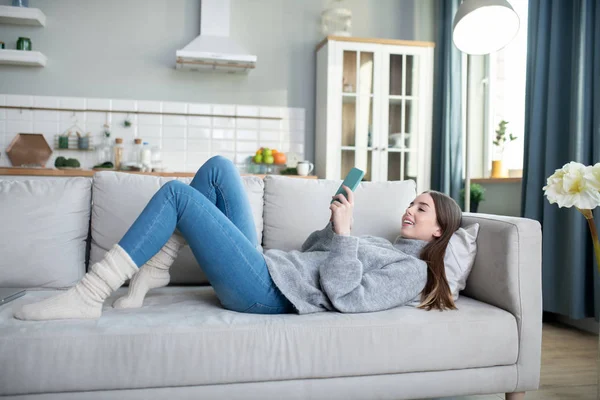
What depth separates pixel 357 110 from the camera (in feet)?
14.7

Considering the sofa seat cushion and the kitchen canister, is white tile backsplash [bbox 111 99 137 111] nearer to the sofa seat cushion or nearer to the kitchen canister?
the kitchen canister

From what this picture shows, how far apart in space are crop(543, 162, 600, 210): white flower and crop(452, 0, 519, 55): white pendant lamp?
1.40 metres

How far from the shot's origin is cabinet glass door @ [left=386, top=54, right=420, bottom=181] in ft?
14.8

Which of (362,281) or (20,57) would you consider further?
(20,57)

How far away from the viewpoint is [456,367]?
5.63 feet

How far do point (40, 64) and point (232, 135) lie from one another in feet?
5.29

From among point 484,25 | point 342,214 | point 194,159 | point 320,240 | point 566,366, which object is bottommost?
point 566,366

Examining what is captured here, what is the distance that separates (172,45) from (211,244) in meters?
3.36

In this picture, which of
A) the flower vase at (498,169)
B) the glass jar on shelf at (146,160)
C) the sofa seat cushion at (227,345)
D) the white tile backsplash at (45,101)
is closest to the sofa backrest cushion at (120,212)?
the sofa seat cushion at (227,345)

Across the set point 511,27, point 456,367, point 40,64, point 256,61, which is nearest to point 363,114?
point 256,61

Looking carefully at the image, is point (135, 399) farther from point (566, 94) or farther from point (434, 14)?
point (434, 14)

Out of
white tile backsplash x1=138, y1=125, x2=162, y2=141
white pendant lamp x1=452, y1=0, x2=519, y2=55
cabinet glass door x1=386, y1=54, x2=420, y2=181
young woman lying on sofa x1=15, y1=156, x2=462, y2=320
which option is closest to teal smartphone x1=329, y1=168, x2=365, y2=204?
young woman lying on sofa x1=15, y1=156, x2=462, y2=320

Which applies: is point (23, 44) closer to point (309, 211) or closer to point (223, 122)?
point (223, 122)

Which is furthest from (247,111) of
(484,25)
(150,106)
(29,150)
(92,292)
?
(92,292)
